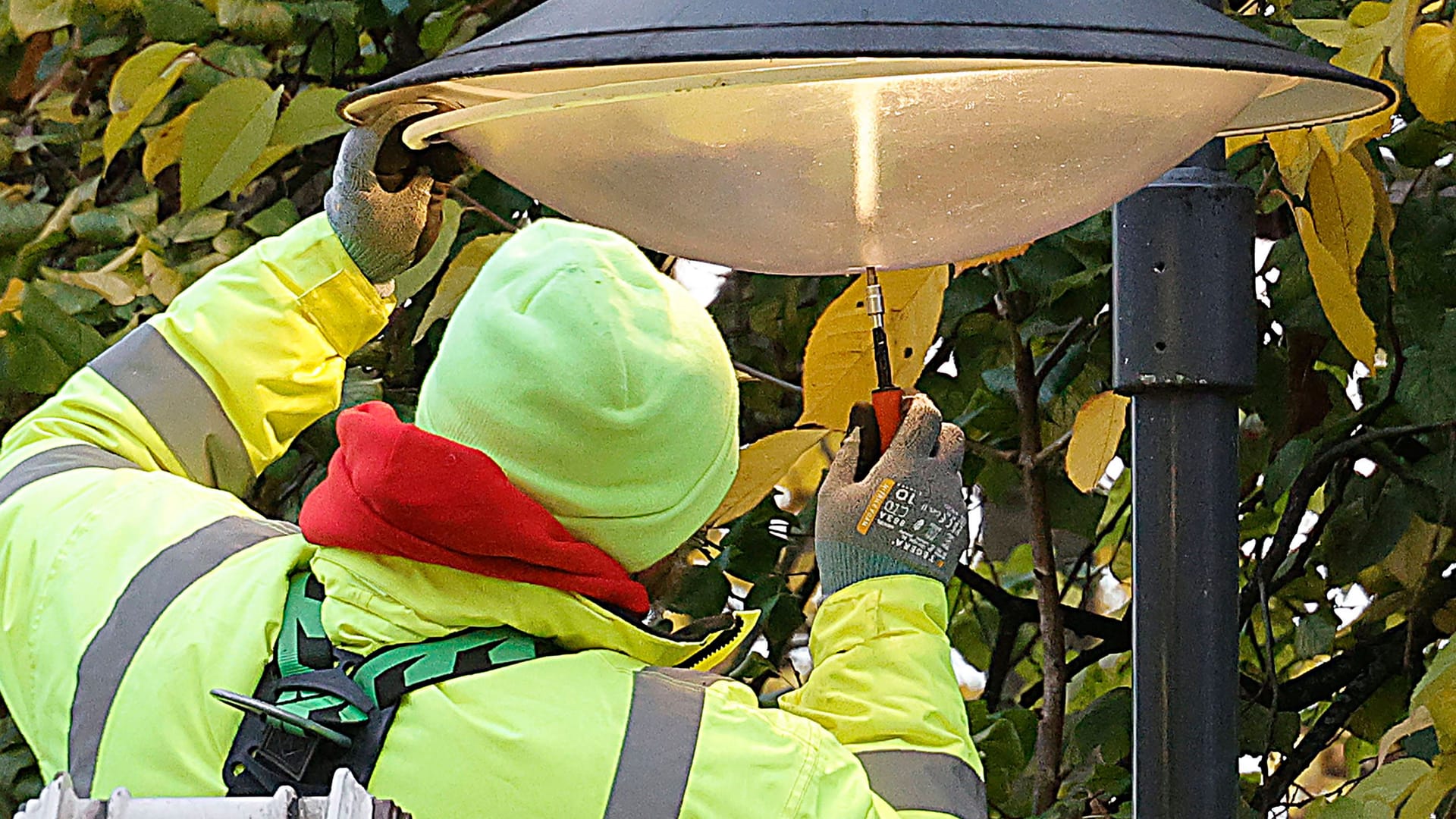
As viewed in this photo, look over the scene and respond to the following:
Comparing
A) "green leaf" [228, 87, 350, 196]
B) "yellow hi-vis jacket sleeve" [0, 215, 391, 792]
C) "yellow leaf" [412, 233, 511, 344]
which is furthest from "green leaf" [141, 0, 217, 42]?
"yellow hi-vis jacket sleeve" [0, 215, 391, 792]

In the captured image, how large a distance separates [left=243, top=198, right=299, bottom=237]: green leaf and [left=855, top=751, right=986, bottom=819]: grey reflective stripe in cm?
85

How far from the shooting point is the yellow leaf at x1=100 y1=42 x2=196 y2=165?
130 cm

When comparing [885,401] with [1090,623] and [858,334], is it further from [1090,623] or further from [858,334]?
[1090,623]

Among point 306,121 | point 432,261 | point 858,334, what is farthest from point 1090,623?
point 306,121

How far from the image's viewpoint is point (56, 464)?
94 centimetres

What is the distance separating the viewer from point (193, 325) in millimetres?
1014

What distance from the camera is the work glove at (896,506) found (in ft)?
2.94

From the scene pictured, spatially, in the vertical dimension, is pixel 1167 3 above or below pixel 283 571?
above

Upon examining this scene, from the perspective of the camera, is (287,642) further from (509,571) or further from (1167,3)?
(1167,3)

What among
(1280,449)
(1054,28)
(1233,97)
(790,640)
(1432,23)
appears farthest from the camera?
(790,640)

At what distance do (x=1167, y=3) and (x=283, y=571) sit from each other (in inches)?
17.6

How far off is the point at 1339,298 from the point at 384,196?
1.67 feet

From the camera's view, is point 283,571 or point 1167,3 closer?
point 1167,3

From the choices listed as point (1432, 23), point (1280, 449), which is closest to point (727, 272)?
point (1280, 449)
